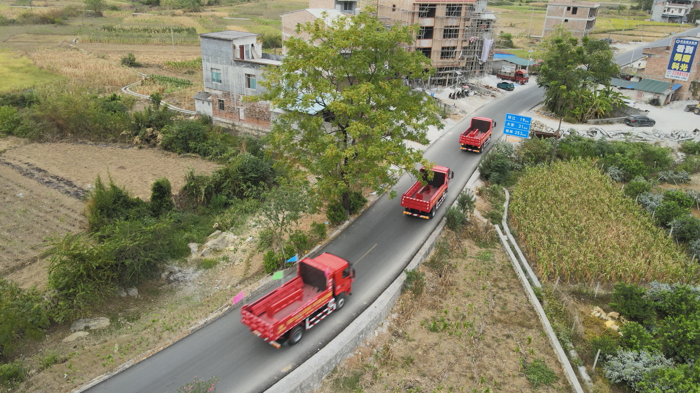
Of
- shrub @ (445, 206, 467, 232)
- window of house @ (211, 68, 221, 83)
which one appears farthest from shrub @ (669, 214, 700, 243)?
window of house @ (211, 68, 221, 83)

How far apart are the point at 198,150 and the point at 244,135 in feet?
14.9

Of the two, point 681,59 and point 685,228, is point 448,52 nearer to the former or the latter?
point 681,59

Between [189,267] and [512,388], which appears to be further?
[189,267]

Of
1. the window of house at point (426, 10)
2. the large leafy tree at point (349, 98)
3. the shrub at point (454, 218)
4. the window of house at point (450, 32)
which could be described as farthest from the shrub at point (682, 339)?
the window of house at point (450, 32)

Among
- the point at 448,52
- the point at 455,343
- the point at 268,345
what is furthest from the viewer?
the point at 448,52

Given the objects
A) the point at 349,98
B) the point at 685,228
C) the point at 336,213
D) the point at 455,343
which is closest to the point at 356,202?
the point at 336,213

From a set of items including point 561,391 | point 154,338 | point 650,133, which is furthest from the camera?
point 650,133

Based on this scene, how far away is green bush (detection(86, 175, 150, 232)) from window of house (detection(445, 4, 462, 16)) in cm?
4508

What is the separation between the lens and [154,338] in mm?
20547

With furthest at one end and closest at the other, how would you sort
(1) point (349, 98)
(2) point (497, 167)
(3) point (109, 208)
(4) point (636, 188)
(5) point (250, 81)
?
(5) point (250, 81) < (2) point (497, 167) < (4) point (636, 188) < (3) point (109, 208) < (1) point (349, 98)

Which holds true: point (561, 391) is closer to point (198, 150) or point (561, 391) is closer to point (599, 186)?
point (599, 186)

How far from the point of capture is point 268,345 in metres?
20.3

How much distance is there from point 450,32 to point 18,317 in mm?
55265

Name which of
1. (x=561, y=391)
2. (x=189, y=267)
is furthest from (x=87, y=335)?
(x=561, y=391)
